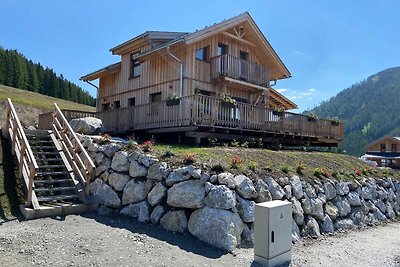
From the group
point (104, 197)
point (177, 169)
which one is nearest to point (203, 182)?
point (177, 169)

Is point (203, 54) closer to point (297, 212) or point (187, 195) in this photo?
point (297, 212)

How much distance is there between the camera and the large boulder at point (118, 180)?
10312 millimetres

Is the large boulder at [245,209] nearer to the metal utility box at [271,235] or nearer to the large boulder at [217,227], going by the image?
the large boulder at [217,227]

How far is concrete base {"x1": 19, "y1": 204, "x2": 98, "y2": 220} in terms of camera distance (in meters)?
8.60

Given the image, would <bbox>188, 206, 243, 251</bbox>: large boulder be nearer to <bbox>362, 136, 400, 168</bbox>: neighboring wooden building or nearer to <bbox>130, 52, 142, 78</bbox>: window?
<bbox>130, 52, 142, 78</bbox>: window

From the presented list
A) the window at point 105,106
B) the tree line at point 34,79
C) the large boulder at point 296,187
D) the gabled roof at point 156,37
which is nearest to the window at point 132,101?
the window at point 105,106

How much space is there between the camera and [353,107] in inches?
7283

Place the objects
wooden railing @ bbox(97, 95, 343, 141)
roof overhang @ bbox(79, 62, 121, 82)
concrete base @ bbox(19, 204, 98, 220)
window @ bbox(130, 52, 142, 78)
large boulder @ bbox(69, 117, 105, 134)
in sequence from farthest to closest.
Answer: roof overhang @ bbox(79, 62, 121, 82) < window @ bbox(130, 52, 142, 78) < large boulder @ bbox(69, 117, 105, 134) < wooden railing @ bbox(97, 95, 343, 141) < concrete base @ bbox(19, 204, 98, 220)

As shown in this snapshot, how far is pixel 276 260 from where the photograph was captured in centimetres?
711

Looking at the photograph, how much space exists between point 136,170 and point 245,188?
137 inches

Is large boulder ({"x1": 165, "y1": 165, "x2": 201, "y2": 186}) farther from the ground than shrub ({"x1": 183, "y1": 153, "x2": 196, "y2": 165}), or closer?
closer

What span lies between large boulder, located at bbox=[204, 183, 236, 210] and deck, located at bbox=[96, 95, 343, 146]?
18.7 feet

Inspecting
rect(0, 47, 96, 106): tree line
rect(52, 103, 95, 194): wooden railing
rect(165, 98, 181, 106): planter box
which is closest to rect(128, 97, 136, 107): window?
rect(165, 98, 181, 106): planter box

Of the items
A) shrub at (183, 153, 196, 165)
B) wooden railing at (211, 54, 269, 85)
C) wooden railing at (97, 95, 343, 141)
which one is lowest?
shrub at (183, 153, 196, 165)
